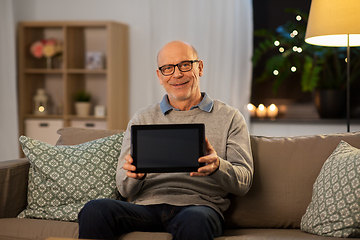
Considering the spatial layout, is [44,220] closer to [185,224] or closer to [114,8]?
[185,224]

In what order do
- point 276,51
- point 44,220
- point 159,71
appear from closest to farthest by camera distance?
1. point 44,220
2. point 159,71
3. point 276,51

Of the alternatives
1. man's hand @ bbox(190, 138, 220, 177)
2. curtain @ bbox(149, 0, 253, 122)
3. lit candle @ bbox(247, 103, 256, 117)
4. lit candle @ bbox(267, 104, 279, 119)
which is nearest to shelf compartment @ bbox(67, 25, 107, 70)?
curtain @ bbox(149, 0, 253, 122)

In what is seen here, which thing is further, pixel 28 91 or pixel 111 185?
pixel 28 91

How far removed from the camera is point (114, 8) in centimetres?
405

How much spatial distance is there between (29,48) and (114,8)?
92 centimetres

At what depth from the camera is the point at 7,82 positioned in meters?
3.82

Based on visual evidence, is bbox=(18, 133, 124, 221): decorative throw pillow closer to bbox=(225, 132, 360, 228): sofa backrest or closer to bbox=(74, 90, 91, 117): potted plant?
bbox=(225, 132, 360, 228): sofa backrest

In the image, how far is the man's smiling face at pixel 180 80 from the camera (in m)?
1.85

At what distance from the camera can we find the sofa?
1700 millimetres

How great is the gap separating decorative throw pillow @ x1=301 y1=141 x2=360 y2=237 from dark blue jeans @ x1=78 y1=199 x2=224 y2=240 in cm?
36

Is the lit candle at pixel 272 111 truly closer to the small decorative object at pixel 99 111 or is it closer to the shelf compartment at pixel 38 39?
the small decorative object at pixel 99 111

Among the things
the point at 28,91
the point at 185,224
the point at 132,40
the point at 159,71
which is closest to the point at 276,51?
the point at 132,40

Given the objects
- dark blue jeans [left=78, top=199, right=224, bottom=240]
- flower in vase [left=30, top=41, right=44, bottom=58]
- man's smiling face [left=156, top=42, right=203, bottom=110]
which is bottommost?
dark blue jeans [left=78, top=199, right=224, bottom=240]

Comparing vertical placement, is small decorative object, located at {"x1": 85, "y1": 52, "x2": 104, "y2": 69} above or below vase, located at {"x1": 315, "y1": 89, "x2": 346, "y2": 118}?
above
